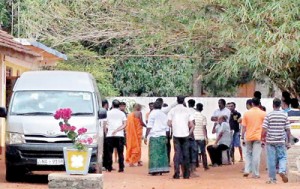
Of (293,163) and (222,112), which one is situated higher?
(222,112)

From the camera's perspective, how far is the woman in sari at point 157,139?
17.9 metres

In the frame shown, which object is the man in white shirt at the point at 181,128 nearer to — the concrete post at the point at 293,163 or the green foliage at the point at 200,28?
the green foliage at the point at 200,28

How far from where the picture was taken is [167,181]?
667 inches

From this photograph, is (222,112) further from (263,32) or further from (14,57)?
(14,57)

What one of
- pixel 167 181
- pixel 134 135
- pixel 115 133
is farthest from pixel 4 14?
pixel 167 181

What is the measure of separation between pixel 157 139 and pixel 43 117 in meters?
3.70

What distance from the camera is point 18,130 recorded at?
49.5 feet

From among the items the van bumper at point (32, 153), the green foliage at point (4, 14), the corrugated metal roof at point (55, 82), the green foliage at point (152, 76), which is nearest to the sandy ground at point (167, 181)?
the van bumper at point (32, 153)

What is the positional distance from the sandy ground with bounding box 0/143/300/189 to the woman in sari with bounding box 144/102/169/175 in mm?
266

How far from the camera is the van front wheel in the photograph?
1538 centimetres

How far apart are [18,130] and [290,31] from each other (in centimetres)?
554

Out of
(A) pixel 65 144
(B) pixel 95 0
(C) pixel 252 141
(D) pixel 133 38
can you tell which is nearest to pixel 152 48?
(D) pixel 133 38

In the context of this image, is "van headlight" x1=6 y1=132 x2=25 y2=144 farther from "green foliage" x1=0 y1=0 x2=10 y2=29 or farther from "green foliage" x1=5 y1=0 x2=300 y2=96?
"green foliage" x1=0 y1=0 x2=10 y2=29

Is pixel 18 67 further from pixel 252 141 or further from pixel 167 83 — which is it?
pixel 252 141
